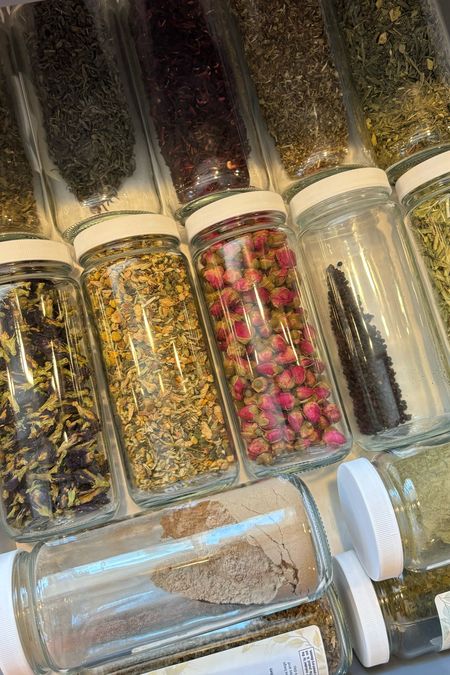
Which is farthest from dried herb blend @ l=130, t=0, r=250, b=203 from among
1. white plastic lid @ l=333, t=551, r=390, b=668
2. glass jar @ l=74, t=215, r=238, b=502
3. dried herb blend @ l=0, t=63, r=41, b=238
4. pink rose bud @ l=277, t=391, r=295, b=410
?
white plastic lid @ l=333, t=551, r=390, b=668

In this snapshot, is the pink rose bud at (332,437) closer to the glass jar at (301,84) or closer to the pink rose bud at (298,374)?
the pink rose bud at (298,374)

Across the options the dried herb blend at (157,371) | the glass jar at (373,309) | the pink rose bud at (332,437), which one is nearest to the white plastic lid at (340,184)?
the glass jar at (373,309)

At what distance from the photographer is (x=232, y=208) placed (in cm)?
102

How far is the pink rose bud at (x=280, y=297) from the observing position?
3.36ft

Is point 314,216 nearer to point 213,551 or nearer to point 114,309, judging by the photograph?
point 114,309

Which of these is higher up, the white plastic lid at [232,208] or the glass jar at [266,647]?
the white plastic lid at [232,208]

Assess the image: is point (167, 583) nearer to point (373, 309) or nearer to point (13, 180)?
point (373, 309)

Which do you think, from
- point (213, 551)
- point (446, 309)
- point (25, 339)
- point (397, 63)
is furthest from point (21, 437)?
point (397, 63)

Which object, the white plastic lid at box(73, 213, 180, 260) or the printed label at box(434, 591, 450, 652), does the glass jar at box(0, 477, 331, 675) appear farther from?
the white plastic lid at box(73, 213, 180, 260)

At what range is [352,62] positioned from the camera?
1.08 m

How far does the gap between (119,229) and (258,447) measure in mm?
365

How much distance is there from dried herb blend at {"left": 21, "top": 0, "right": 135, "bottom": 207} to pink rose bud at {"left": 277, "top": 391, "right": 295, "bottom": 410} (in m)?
0.38

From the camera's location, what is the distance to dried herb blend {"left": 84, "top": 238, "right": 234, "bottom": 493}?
38.7 inches

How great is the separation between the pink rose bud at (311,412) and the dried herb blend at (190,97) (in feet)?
1.11
